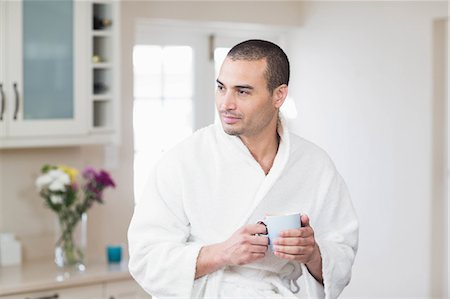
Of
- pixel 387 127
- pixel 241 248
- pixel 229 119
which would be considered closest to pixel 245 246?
pixel 241 248

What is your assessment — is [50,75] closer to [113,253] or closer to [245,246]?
[113,253]

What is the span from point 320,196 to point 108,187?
6.21 feet

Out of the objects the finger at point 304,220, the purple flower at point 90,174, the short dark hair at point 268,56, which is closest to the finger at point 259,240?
the finger at point 304,220

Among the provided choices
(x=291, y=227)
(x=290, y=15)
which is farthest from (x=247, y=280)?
(x=290, y=15)

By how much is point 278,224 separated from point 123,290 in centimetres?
174

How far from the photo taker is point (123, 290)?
3.50 meters

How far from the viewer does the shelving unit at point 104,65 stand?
363cm

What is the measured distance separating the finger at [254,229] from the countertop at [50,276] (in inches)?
63.6

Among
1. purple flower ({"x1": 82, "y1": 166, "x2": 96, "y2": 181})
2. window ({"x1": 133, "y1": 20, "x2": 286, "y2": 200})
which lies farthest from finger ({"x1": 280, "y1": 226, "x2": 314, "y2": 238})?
window ({"x1": 133, "y1": 20, "x2": 286, "y2": 200})

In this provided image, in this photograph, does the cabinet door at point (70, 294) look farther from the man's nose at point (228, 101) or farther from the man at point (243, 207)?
the man's nose at point (228, 101)

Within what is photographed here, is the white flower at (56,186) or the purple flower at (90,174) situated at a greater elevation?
the purple flower at (90,174)

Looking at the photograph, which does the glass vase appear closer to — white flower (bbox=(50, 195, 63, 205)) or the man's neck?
white flower (bbox=(50, 195, 63, 205))

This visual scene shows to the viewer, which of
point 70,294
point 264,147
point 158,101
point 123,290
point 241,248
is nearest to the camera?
point 241,248

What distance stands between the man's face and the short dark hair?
0.01 m
